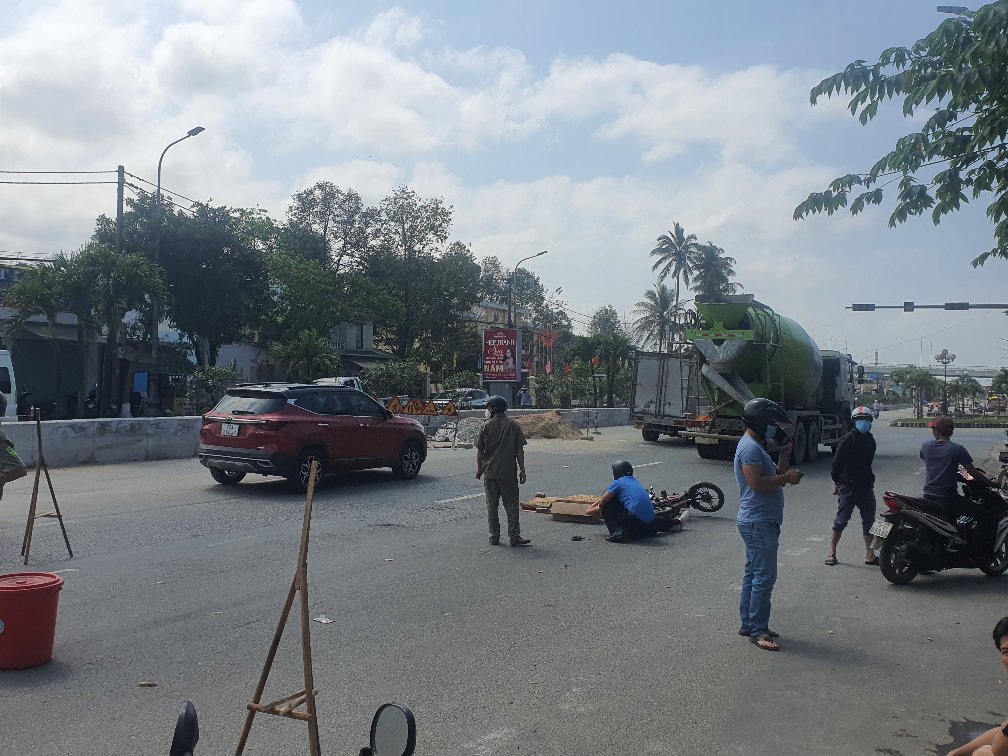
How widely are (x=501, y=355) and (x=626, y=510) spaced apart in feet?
82.1

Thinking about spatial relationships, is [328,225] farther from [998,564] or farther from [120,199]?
[998,564]

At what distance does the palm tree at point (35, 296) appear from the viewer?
2788 cm

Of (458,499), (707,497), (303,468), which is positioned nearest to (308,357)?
(303,468)

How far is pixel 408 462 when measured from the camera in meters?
15.3

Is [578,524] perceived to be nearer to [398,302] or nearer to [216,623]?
[216,623]

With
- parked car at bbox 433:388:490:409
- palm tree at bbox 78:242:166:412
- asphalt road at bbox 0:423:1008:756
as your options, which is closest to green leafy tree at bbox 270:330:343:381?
parked car at bbox 433:388:490:409

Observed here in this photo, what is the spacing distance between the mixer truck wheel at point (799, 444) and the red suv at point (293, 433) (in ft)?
35.3

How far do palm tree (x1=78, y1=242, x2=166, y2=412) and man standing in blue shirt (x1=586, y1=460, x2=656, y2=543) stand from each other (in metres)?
22.9

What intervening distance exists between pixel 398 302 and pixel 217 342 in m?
13.9

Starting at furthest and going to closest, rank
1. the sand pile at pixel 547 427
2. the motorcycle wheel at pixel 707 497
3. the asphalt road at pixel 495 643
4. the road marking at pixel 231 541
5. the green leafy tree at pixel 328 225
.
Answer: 1. the green leafy tree at pixel 328 225
2. the sand pile at pixel 547 427
3. the motorcycle wheel at pixel 707 497
4. the road marking at pixel 231 541
5. the asphalt road at pixel 495 643

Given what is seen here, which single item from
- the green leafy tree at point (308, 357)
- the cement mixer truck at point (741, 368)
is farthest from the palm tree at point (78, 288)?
the cement mixer truck at point (741, 368)

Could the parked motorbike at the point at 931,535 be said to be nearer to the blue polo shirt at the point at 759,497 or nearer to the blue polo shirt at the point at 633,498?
the blue polo shirt at the point at 759,497

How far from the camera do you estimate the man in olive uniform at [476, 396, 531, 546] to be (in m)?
9.75

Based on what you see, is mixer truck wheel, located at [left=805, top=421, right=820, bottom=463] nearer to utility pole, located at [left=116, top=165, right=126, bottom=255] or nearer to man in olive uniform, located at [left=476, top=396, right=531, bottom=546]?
man in olive uniform, located at [left=476, top=396, right=531, bottom=546]
